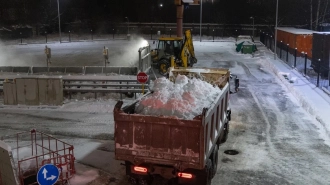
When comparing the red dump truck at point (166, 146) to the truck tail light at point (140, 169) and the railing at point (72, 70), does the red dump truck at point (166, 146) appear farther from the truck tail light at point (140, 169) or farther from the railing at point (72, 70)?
the railing at point (72, 70)

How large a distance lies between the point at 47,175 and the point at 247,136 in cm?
824

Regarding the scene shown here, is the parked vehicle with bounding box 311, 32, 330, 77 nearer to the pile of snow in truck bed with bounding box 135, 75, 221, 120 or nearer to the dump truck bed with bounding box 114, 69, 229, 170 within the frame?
the pile of snow in truck bed with bounding box 135, 75, 221, 120

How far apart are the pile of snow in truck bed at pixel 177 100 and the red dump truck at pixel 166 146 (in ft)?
1.41

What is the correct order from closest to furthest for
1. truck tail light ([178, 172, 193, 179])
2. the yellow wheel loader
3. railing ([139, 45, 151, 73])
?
truck tail light ([178, 172, 193, 179]) → railing ([139, 45, 151, 73]) → the yellow wheel loader

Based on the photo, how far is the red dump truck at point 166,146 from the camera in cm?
777

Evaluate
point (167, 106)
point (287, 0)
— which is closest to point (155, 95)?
point (167, 106)

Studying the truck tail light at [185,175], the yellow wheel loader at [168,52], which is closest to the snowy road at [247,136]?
the truck tail light at [185,175]

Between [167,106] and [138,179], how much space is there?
6.02 ft

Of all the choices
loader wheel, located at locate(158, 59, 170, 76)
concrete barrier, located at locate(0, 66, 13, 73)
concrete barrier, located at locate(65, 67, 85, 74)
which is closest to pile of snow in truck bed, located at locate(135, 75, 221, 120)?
concrete barrier, located at locate(65, 67, 85, 74)

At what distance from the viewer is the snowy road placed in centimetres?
970

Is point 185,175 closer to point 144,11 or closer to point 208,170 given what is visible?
point 208,170

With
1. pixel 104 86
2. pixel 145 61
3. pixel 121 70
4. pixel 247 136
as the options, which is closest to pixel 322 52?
pixel 145 61

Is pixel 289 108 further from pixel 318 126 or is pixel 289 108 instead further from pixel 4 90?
pixel 4 90

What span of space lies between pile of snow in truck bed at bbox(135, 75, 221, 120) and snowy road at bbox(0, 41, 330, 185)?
6.29 feet
